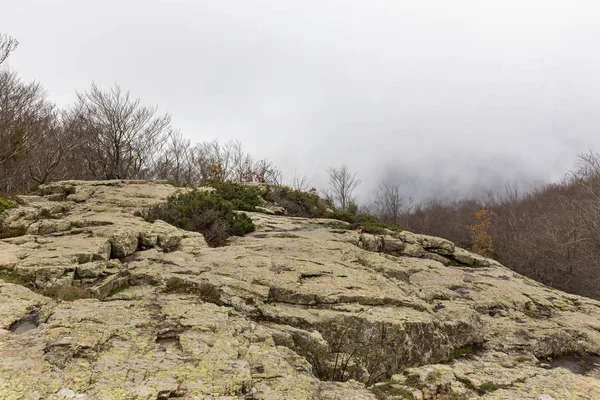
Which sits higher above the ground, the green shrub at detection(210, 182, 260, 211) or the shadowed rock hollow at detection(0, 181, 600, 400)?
the green shrub at detection(210, 182, 260, 211)

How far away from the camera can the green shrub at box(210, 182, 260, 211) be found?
16.7m

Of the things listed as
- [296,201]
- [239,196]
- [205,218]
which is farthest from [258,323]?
[296,201]

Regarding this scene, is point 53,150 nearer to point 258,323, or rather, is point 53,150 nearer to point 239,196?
point 239,196

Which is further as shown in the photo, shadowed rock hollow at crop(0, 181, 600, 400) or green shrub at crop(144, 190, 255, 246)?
green shrub at crop(144, 190, 255, 246)

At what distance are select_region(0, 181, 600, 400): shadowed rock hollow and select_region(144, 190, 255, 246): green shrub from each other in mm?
1310

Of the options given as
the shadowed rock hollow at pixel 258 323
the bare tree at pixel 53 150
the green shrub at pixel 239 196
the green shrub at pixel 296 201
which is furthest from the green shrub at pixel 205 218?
the bare tree at pixel 53 150

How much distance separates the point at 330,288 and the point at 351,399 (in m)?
2.96

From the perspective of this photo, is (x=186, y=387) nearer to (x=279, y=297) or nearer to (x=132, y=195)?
(x=279, y=297)

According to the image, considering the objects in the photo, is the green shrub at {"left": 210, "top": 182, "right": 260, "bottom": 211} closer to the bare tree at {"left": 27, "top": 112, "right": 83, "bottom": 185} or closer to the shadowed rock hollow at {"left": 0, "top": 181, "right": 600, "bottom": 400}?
the shadowed rock hollow at {"left": 0, "top": 181, "right": 600, "bottom": 400}

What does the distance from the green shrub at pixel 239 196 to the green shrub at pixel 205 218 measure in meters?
4.17

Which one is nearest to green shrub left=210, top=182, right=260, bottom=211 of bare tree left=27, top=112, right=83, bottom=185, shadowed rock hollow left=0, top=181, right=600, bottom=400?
shadowed rock hollow left=0, top=181, right=600, bottom=400

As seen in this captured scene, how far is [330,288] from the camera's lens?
628cm

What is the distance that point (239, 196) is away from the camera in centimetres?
1836

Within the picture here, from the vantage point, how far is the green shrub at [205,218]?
10.9 m
